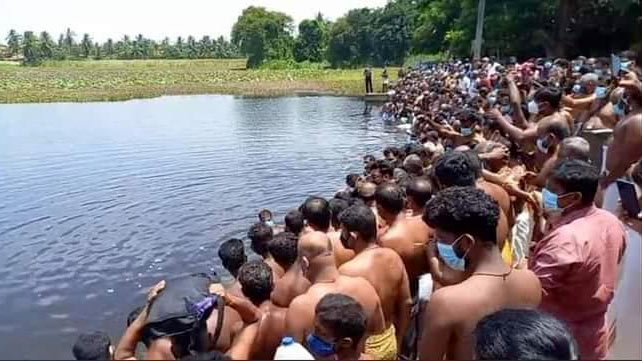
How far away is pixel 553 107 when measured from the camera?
6445mm

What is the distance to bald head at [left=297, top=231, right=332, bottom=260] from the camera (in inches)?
149

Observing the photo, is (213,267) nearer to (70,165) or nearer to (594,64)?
(594,64)

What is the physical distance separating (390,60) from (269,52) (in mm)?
16198

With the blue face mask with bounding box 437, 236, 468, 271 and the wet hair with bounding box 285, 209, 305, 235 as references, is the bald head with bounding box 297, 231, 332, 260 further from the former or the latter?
the wet hair with bounding box 285, 209, 305, 235

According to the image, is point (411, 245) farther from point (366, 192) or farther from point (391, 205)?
point (366, 192)

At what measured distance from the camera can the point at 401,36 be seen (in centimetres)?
Answer: 7206

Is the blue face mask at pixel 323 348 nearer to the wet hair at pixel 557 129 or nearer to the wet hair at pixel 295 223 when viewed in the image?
the wet hair at pixel 295 223

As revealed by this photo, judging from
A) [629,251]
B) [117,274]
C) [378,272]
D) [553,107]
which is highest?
[553,107]

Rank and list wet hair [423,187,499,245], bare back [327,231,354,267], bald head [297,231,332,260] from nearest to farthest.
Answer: wet hair [423,187,499,245], bald head [297,231,332,260], bare back [327,231,354,267]

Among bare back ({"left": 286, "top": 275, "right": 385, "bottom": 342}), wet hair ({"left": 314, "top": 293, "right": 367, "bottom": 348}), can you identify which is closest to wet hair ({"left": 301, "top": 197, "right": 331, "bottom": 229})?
bare back ({"left": 286, "top": 275, "right": 385, "bottom": 342})

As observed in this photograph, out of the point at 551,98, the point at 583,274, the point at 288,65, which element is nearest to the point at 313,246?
the point at 583,274

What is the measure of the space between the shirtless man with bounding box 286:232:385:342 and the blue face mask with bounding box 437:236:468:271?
2.20 ft

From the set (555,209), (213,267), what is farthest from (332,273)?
(213,267)

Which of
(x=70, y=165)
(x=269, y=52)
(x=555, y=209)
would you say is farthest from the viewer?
(x=269, y=52)
